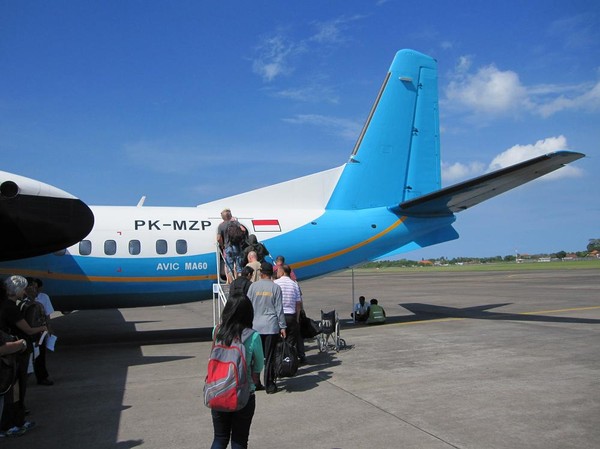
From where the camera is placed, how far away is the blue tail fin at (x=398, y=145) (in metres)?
14.0

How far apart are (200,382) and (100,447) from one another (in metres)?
2.63

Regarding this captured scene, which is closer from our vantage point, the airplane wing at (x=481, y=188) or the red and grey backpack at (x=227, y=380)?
the red and grey backpack at (x=227, y=380)

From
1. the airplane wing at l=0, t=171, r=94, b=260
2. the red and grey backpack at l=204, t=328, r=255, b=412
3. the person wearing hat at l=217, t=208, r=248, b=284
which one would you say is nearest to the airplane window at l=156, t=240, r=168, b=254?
the person wearing hat at l=217, t=208, r=248, b=284

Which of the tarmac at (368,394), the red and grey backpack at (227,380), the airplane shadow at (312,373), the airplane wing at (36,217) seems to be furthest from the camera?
the airplane shadow at (312,373)

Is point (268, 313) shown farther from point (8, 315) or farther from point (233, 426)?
point (233, 426)

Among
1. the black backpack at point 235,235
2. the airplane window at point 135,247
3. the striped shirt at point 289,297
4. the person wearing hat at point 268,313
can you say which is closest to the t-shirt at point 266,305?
the person wearing hat at point 268,313

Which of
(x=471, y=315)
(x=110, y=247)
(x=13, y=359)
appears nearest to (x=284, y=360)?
(x=13, y=359)

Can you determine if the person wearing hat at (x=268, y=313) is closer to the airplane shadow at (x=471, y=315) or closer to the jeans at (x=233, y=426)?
the jeans at (x=233, y=426)

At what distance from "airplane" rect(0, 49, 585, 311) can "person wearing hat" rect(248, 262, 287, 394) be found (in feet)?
15.9

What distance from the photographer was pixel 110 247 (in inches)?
434

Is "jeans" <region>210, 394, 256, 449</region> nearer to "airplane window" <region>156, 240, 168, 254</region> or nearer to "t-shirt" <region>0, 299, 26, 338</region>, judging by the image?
"t-shirt" <region>0, 299, 26, 338</region>

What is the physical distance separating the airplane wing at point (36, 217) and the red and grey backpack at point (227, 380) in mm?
4177

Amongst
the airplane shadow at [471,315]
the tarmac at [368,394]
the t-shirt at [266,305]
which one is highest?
the t-shirt at [266,305]

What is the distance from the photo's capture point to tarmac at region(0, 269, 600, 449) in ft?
16.5
